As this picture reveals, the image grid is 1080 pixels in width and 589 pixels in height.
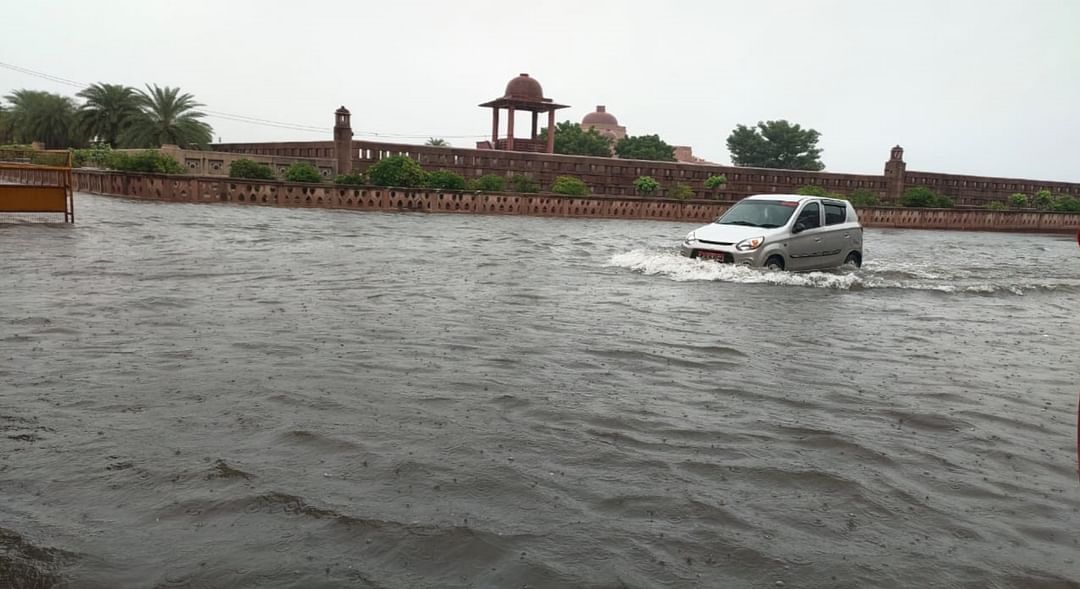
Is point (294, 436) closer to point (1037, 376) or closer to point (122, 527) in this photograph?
point (122, 527)

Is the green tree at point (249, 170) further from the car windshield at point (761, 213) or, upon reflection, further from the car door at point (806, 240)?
the car door at point (806, 240)

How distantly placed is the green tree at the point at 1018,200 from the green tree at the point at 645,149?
26.7 meters

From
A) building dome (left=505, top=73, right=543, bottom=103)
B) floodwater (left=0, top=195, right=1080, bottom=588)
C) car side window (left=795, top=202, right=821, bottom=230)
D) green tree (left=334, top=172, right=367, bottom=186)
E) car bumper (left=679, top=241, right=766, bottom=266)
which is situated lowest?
floodwater (left=0, top=195, right=1080, bottom=588)

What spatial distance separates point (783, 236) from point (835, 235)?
160cm

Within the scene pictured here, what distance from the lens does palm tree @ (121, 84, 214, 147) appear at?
46344 millimetres

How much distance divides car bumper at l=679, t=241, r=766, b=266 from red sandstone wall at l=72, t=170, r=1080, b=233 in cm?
1932

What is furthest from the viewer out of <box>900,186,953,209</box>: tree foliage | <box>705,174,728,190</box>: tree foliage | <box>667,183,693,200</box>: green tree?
<box>705,174,728,190</box>: tree foliage

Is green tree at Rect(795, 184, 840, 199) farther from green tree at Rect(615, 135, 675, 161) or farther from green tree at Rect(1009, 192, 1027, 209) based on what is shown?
green tree at Rect(615, 135, 675, 161)

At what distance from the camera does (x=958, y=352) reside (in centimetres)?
774

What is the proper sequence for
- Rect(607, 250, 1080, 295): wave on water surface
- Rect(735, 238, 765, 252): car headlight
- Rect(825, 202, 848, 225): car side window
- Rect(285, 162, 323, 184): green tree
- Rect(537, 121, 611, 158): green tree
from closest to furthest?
Rect(607, 250, 1080, 295): wave on water surface < Rect(735, 238, 765, 252): car headlight < Rect(825, 202, 848, 225): car side window < Rect(285, 162, 323, 184): green tree < Rect(537, 121, 611, 158): green tree

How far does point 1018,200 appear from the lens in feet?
171

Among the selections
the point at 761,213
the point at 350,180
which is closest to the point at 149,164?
the point at 350,180

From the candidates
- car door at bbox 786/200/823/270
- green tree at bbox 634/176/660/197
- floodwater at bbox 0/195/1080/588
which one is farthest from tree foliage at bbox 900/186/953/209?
floodwater at bbox 0/195/1080/588

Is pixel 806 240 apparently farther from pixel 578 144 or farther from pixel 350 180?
pixel 578 144
